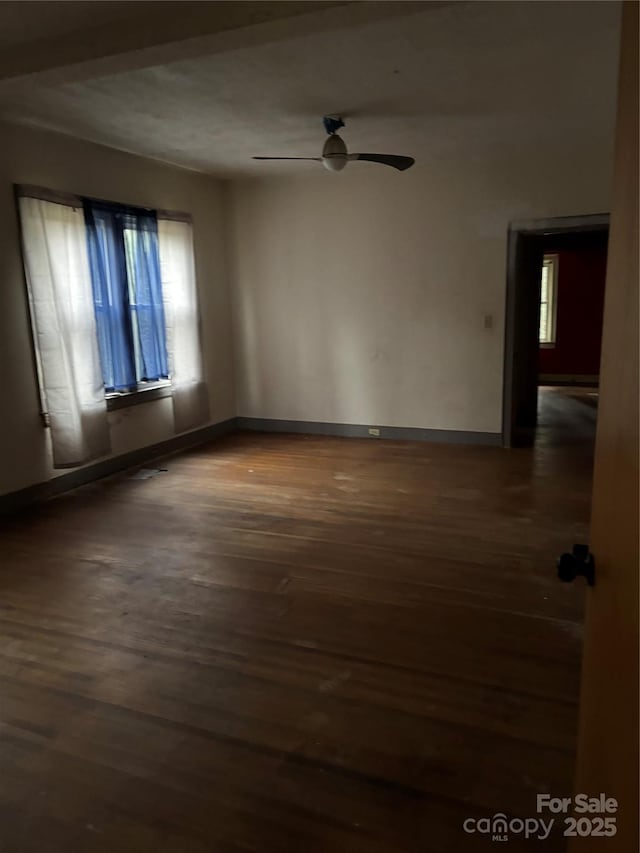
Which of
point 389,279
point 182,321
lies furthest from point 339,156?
point 182,321

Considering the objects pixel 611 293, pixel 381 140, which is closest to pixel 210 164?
pixel 381 140

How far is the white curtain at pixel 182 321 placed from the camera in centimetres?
568

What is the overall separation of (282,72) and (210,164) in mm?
2475

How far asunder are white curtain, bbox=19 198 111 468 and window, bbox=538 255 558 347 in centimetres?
772

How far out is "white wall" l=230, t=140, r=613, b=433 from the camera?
5.50 meters

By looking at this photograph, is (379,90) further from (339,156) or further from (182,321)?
(182,321)

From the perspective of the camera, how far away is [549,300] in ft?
33.7

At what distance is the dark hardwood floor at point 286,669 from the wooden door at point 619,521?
31.0 inches

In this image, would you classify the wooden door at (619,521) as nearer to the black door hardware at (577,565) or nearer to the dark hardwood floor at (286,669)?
the black door hardware at (577,565)

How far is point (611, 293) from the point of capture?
1109mm

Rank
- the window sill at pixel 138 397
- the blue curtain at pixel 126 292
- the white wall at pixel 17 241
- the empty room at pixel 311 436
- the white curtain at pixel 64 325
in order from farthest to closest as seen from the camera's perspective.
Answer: the window sill at pixel 138 397, the blue curtain at pixel 126 292, the white curtain at pixel 64 325, the white wall at pixel 17 241, the empty room at pixel 311 436

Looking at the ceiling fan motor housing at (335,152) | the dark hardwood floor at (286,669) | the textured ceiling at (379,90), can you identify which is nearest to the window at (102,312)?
the textured ceiling at (379,90)

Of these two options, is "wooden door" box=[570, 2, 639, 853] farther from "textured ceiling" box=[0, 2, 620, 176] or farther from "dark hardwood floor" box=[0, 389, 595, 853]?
"textured ceiling" box=[0, 2, 620, 176]

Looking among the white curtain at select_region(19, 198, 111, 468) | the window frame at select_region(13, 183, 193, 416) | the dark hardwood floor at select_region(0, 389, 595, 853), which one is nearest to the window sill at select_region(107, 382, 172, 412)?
the window frame at select_region(13, 183, 193, 416)
